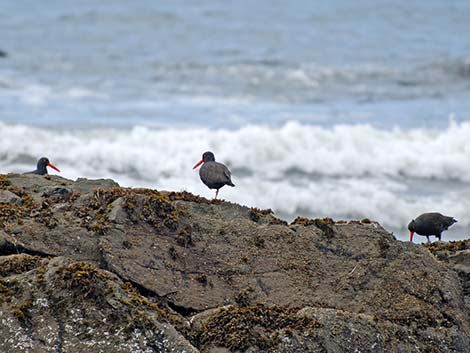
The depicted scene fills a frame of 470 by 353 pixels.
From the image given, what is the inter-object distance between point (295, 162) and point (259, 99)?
8.30m

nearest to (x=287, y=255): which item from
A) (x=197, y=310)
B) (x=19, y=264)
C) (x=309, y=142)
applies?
(x=197, y=310)

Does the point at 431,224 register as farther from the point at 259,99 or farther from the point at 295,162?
the point at 259,99

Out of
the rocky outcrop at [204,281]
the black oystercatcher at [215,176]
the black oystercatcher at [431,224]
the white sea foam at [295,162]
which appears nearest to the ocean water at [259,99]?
the white sea foam at [295,162]

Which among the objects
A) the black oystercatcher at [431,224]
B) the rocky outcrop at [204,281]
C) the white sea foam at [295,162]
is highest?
the white sea foam at [295,162]

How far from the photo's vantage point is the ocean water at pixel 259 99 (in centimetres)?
1756

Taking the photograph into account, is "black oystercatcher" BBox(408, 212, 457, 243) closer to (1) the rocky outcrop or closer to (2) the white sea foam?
(1) the rocky outcrop

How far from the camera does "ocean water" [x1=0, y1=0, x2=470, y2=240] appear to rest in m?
17.6

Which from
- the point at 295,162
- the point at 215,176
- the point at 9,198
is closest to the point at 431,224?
the point at 215,176

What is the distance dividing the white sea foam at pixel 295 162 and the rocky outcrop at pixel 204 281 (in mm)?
7439

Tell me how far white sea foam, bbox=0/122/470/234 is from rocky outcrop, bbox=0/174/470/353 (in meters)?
7.44

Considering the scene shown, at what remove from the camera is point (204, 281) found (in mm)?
6598

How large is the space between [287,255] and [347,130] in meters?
15.2

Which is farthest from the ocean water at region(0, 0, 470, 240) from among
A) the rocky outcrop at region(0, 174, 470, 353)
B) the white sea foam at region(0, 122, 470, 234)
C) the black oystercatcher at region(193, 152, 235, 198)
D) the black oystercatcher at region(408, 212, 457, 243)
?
the rocky outcrop at region(0, 174, 470, 353)

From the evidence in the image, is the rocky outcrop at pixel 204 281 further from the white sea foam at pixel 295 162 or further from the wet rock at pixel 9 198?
the white sea foam at pixel 295 162
